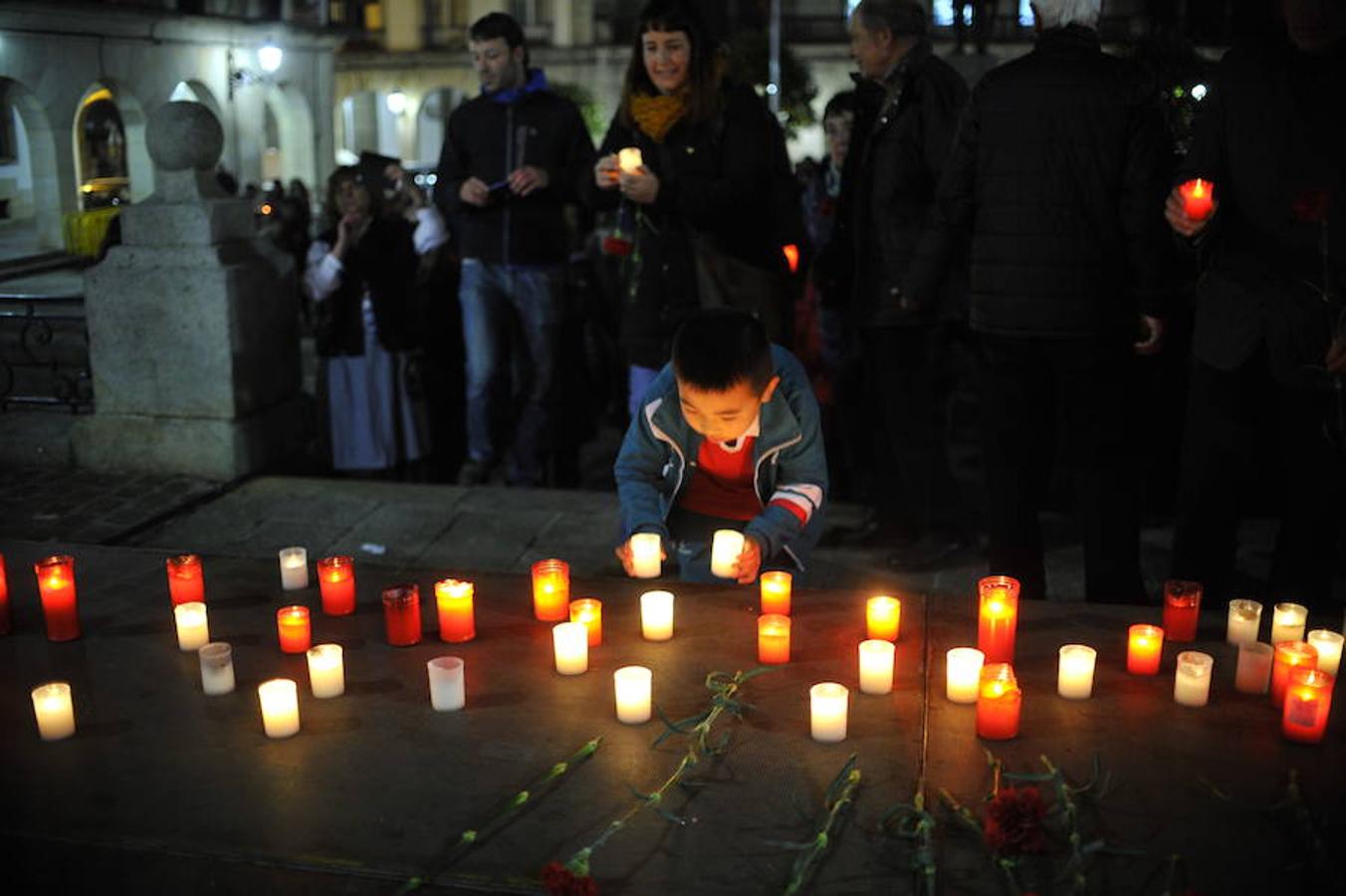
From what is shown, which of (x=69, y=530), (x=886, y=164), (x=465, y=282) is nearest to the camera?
(x=886, y=164)

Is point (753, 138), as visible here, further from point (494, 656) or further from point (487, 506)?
point (494, 656)

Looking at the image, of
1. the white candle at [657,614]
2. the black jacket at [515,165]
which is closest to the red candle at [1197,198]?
the white candle at [657,614]

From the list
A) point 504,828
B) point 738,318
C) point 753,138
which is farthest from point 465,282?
point 504,828

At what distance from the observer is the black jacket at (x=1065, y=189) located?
4145 millimetres

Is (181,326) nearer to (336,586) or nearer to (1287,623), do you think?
(336,586)

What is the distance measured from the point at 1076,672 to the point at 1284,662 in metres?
0.42

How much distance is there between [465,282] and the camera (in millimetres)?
6402

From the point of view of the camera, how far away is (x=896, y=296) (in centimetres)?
502

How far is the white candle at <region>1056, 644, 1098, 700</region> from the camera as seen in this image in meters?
2.95

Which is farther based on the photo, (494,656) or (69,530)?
(69,530)

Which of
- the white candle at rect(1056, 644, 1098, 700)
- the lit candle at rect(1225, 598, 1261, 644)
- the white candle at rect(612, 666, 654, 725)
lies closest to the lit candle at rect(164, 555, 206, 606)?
the white candle at rect(612, 666, 654, 725)

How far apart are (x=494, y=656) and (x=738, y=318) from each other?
3.68 feet

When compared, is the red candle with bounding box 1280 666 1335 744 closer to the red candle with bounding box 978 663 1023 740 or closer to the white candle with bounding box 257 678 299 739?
the red candle with bounding box 978 663 1023 740

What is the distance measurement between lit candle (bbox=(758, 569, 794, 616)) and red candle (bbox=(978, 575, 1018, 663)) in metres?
0.49
